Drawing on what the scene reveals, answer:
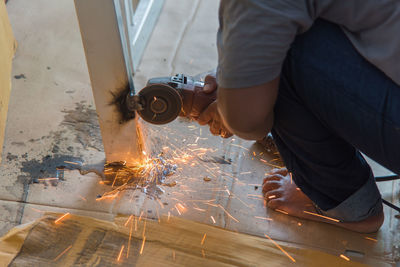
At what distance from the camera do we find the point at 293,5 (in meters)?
0.91

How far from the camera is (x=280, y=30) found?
36.5 inches

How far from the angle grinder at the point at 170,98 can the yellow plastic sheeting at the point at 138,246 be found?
1.23 ft

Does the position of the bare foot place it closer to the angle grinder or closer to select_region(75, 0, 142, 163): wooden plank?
the angle grinder

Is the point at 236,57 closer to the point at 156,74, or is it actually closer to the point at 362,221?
the point at 362,221

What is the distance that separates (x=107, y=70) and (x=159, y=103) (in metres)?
0.19

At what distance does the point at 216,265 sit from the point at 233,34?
77 centimetres

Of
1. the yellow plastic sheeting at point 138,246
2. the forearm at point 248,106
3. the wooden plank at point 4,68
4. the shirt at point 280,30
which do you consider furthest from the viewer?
the wooden plank at point 4,68

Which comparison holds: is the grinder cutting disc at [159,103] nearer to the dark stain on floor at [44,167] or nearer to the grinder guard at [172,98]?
the grinder guard at [172,98]

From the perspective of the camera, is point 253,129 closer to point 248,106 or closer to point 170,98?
point 248,106

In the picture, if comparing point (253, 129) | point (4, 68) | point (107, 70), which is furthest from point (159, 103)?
point (4, 68)

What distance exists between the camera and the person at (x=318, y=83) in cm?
94

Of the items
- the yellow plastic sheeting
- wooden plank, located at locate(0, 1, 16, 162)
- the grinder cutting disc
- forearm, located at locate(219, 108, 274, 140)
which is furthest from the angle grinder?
wooden plank, located at locate(0, 1, 16, 162)

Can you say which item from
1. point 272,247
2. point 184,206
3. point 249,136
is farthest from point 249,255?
point 249,136

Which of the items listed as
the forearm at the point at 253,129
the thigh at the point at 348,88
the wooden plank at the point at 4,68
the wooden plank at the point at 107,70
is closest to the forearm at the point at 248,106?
the forearm at the point at 253,129
